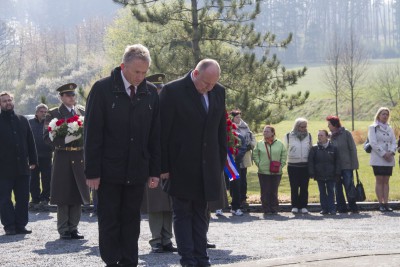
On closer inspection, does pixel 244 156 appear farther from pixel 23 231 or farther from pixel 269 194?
pixel 23 231

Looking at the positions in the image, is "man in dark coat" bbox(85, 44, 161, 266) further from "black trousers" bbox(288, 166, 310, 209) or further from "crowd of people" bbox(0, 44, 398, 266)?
"black trousers" bbox(288, 166, 310, 209)

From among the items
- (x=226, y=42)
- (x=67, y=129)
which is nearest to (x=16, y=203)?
(x=67, y=129)

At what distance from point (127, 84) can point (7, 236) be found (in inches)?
234

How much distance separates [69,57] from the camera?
513ft

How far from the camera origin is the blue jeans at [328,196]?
16500mm

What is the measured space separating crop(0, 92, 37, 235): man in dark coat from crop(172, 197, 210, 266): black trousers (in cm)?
517

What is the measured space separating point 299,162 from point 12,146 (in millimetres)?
Answer: 6168

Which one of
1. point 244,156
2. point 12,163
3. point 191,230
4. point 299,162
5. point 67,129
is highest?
point 67,129

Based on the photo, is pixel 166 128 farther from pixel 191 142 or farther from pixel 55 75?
pixel 55 75

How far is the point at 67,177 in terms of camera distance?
11977 millimetres

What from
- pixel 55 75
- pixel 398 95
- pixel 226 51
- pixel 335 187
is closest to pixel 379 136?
pixel 335 187

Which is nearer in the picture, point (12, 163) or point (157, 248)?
point (157, 248)

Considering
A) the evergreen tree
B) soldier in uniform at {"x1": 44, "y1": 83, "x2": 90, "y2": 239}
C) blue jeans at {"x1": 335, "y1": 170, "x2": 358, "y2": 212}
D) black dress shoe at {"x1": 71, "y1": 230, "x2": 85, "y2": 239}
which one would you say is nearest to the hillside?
the evergreen tree

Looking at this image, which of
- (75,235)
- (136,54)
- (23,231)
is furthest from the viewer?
(23,231)
